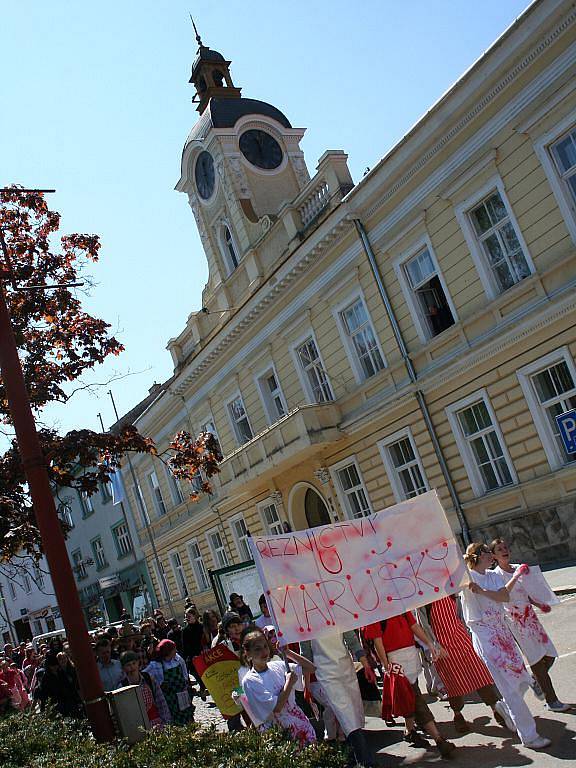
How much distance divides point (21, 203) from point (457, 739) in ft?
35.0

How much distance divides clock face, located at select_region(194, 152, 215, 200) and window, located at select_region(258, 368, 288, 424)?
24.4ft

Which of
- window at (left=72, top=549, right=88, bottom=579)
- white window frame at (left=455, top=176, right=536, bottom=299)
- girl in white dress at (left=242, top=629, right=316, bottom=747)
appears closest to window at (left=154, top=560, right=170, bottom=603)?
window at (left=72, top=549, right=88, bottom=579)

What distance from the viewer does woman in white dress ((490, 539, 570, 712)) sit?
7.61 meters

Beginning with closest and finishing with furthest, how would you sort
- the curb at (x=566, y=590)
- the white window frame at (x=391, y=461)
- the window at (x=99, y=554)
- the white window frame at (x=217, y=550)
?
the curb at (x=566, y=590) → the white window frame at (x=391, y=461) → the white window frame at (x=217, y=550) → the window at (x=99, y=554)

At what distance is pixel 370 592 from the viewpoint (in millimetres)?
7973

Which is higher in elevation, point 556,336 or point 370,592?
point 556,336

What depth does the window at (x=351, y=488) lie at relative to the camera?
2314cm

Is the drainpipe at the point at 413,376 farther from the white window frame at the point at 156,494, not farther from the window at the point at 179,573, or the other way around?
the white window frame at the point at 156,494

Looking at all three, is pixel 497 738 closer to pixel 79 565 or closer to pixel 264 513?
pixel 264 513

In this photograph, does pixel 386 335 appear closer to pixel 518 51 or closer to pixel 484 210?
pixel 484 210

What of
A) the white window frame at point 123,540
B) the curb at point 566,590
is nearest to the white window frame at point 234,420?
the white window frame at point 123,540

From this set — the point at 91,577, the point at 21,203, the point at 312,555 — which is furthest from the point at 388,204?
the point at 91,577

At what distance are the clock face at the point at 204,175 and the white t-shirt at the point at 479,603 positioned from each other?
24097 millimetres

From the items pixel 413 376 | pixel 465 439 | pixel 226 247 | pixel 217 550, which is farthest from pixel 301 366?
pixel 217 550
